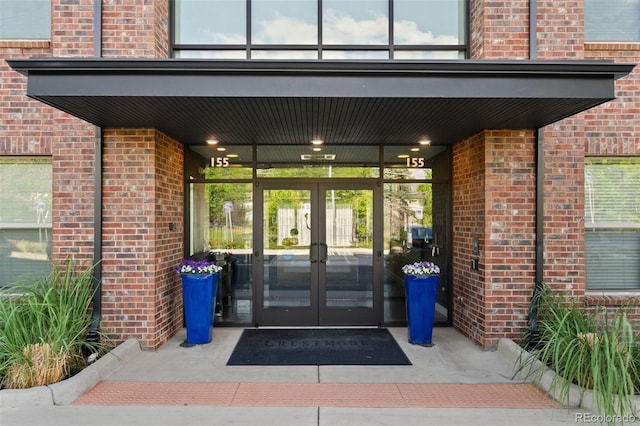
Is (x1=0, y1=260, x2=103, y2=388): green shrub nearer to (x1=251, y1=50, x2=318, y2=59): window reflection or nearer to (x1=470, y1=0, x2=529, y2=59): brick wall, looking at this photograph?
(x1=251, y1=50, x2=318, y2=59): window reflection

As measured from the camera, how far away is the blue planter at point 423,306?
5797 mm

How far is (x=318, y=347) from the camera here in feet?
18.8

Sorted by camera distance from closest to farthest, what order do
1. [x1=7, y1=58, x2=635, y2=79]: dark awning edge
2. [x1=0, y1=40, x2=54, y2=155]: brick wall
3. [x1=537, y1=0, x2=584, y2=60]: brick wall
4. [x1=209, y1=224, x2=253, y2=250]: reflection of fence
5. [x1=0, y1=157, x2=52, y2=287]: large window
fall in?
[x1=7, y1=58, x2=635, y2=79]: dark awning edge → [x1=537, y1=0, x2=584, y2=60]: brick wall → [x1=0, y1=40, x2=54, y2=155]: brick wall → [x1=0, y1=157, x2=52, y2=287]: large window → [x1=209, y1=224, x2=253, y2=250]: reflection of fence

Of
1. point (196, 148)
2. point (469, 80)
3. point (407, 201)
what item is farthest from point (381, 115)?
point (196, 148)

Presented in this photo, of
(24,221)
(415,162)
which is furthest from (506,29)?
(24,221)

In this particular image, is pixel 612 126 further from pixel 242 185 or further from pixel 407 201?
pixel 242 185

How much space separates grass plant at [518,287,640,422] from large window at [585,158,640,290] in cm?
205

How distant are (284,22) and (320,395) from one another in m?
5.37

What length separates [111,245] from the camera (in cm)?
548

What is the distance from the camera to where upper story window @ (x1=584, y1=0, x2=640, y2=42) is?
19.6 ft

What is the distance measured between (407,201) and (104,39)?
5242 mm

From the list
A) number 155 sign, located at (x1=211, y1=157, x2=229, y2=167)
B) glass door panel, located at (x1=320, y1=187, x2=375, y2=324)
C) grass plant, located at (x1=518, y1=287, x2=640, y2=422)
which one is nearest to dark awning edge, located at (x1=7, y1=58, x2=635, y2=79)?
grass plant, located at (x1=518, y1=287, x2=640, y2=422)

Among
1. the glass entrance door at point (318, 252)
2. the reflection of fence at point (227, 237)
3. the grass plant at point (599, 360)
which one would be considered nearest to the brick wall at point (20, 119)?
the reflection of fence at point (227, 237)

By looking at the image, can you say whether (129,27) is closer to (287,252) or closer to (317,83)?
(317,83)
